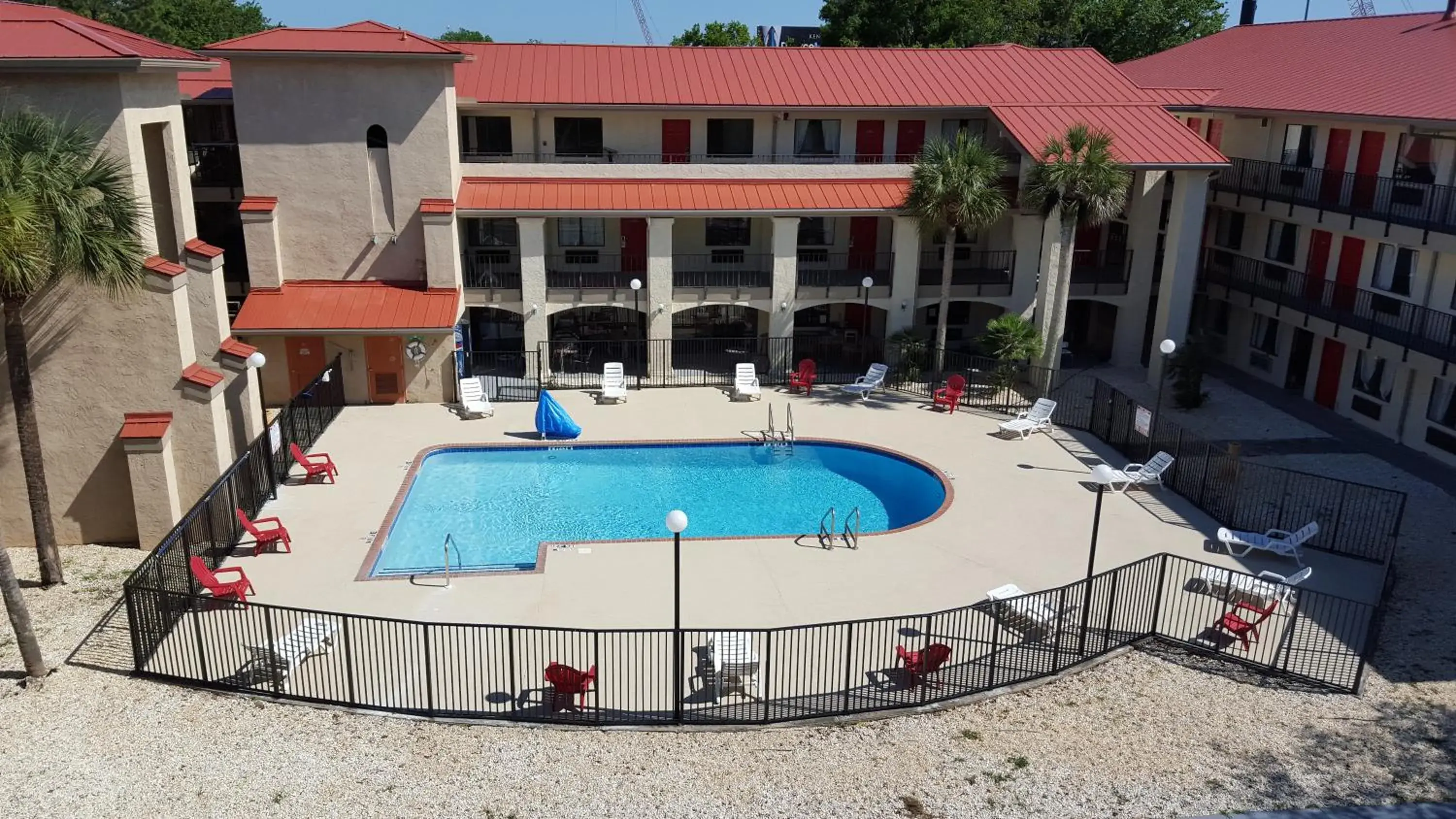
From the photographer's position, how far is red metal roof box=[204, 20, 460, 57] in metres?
27.0

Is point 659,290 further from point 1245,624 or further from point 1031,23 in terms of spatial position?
point 1031,23

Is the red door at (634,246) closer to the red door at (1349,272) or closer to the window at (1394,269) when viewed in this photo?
the red door at (1349,272)

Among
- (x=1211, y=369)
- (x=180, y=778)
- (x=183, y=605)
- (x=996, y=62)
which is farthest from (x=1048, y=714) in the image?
(x=996, y=62)

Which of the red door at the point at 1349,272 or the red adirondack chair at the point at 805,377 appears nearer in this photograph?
the red door at the point at 1349,272

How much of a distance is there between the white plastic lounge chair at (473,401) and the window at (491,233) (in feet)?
19.1

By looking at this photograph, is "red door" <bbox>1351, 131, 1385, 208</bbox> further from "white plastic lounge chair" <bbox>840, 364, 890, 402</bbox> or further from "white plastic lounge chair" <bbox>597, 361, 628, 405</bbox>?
"white plastic lounge chair" <bbox>597, 361, 628, 405</bbox>

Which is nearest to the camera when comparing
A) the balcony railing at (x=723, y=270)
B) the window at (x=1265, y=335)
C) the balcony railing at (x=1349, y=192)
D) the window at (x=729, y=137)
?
the balcony railing at (x=1349, y=192)

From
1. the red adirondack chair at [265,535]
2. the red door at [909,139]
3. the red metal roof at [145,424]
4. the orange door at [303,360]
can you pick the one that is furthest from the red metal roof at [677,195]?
the red adirondack chair at [265,535]

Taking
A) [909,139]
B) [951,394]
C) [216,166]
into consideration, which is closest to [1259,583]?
[951,394]

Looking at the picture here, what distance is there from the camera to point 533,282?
3008 centimetres

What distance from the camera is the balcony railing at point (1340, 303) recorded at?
25.2 meters

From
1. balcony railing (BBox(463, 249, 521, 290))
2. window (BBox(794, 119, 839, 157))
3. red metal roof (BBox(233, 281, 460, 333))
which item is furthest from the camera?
window (BBox(794, 119, 839, 157))

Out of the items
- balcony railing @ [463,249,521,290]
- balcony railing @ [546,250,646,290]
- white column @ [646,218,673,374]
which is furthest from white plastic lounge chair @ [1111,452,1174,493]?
balcony railing @ [463,249,521,290]

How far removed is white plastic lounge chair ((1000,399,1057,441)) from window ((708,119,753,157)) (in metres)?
12.4
